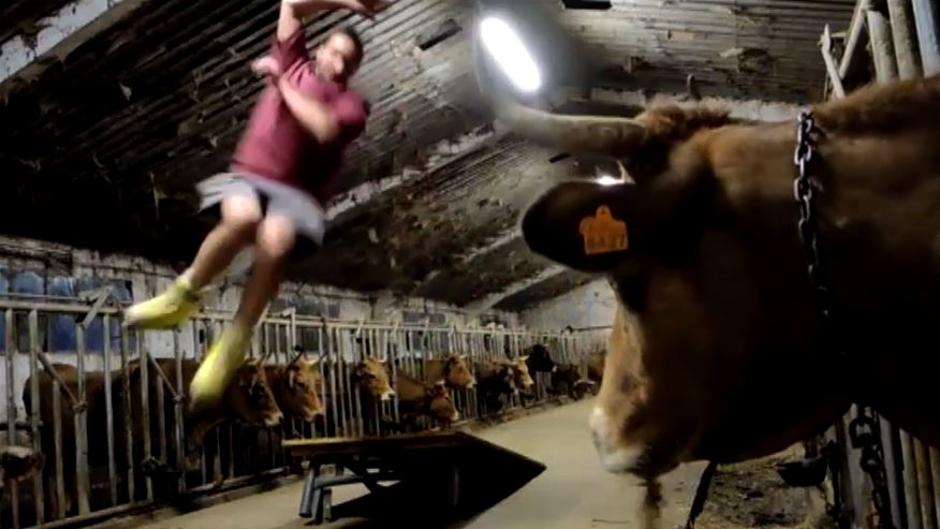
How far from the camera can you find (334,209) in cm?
→ 879

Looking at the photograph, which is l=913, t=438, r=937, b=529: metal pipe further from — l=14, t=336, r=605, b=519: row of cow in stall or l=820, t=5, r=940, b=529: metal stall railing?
l=14, t=336, r=605, b=519: row of cow in stall

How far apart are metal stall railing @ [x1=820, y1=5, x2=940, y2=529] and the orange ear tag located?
2.27 ft

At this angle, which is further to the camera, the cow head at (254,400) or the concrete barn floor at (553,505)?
the cow head at (254,400)

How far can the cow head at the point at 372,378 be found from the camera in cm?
959

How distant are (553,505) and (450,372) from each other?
6.22 m

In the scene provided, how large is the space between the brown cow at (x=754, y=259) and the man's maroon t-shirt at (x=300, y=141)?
0.24m

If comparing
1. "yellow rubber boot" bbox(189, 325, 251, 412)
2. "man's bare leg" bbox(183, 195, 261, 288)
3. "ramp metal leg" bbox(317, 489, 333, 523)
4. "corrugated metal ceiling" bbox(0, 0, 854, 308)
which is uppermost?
"corrugated metal ceiling" bbox(0, 0, 854, 308)

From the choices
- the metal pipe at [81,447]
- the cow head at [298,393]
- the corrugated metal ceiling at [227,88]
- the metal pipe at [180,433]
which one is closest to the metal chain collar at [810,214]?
the corrugated metal ceiling at [227,88]

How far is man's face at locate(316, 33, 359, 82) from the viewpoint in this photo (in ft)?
4.45

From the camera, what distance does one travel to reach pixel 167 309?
137 centimetres

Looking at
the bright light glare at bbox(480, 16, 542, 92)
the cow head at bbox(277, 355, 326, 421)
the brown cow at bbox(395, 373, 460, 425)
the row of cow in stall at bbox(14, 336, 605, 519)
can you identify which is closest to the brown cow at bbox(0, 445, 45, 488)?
the row of cow in stall at bbox(14, 336, 605, 519)

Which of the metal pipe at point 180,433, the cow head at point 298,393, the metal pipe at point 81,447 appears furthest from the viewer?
the cow head at point 298,393

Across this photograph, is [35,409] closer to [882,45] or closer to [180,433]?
[180,433]

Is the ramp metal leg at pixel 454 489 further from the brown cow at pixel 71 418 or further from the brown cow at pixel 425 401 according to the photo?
the brown cow at pixel 425 401
